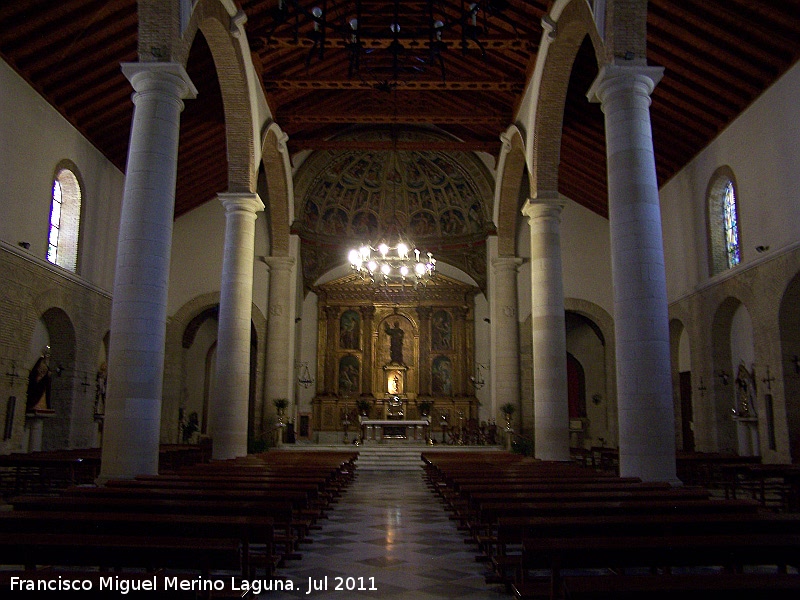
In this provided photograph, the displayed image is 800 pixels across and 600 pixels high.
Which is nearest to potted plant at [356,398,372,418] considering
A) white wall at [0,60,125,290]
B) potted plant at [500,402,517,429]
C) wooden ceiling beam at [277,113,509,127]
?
potted plant at [500,402,517,429]

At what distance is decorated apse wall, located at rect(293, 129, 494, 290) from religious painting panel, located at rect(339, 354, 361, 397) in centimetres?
325

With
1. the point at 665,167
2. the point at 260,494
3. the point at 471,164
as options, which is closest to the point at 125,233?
the point at 260,494

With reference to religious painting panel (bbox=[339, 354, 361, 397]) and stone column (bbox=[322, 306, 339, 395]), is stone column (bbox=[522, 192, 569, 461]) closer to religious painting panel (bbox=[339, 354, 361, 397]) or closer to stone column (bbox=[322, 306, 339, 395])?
religious painting panel (bbox=[339, 354, 361, 397])

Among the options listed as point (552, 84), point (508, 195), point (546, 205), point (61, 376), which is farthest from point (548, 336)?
point (61, 376)

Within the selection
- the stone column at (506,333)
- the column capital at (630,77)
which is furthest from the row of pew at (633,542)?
the stone column at (506,333)

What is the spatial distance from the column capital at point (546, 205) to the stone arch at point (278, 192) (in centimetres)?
717

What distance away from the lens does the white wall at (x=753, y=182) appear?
12742 mm

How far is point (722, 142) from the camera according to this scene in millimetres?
15391

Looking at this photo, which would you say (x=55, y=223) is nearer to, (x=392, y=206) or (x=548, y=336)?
(x=548, y=336)

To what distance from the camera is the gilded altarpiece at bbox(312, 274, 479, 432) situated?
2583cm

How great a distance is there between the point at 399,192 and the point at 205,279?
25.6ft

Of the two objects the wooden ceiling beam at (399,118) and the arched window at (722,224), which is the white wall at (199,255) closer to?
the wooden ceiling beam at (399,118)

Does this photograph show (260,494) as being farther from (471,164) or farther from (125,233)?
(471,164)

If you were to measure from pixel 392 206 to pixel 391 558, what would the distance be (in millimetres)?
19721
